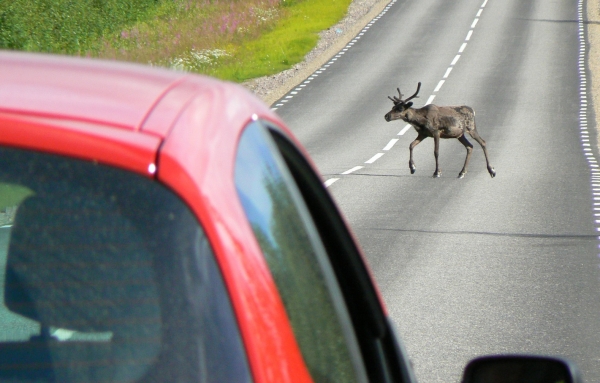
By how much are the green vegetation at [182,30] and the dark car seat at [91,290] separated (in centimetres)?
2584

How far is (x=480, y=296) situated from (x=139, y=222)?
22.8ft

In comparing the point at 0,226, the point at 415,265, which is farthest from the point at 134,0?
the point at 0,226

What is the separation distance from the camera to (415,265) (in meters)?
9.16

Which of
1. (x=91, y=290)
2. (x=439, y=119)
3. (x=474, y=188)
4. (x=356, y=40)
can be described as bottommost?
(x=356, y=40)

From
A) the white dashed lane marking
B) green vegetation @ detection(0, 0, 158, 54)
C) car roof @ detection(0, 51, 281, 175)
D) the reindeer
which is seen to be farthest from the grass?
car roof @ detection(0, 51, 281, 175)

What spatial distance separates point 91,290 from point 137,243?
3.5 inches

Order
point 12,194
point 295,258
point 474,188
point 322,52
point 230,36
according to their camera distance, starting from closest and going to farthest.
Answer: point 12,194 < point 295,258 < point 474,188 < point 322,52 < point 230,36

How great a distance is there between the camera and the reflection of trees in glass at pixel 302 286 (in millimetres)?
1378

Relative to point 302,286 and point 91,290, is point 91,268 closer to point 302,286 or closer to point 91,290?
point 91,290

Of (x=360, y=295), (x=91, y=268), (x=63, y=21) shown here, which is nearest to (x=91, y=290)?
(x=91, y=268)

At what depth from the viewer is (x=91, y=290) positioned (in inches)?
49.5

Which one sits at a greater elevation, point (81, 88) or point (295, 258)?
point (81, 88)

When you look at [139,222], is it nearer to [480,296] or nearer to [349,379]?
[349,379]

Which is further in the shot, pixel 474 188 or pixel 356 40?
pixel 356 40
